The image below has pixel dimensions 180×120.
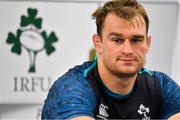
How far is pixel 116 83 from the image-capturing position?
1.58 metres

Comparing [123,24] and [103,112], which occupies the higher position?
[123,24]

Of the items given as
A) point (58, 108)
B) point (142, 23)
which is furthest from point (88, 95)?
point (142, 23)

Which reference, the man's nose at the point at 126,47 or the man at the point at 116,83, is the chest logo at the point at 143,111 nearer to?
the man at the point at 116,83

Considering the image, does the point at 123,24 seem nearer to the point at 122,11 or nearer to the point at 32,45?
the point at 122,11

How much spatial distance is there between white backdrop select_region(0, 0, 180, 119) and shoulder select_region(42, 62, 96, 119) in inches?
46.2

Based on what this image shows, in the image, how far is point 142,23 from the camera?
1502 mm

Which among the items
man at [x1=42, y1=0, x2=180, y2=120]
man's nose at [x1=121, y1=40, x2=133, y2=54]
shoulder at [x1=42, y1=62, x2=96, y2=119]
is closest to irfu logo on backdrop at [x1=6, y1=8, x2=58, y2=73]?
man at [x1=42, y1=0, x2=180, y2=120]

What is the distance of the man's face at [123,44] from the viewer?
1466 mm

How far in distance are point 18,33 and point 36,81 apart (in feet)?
1.00

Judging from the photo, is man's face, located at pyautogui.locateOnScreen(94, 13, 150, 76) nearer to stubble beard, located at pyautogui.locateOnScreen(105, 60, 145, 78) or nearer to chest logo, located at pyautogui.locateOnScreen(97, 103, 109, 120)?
stubble beard, located at pyautogui.locateOnScreen(105, 60, 145, 78)

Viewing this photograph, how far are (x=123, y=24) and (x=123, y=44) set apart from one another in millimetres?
64

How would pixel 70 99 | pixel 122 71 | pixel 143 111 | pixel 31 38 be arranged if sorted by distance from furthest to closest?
pixel 31 38 → pixel 143 111 → pixel 122 71 → pixel 70 99

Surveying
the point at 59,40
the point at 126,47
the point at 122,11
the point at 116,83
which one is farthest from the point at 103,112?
the point at 59,40

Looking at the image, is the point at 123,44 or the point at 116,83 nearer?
the point at 123,44
